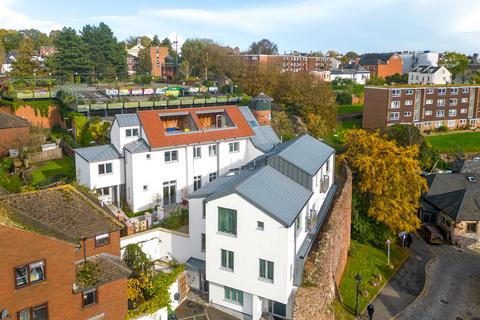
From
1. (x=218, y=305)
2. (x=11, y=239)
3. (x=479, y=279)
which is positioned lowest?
(x=479, y=279)

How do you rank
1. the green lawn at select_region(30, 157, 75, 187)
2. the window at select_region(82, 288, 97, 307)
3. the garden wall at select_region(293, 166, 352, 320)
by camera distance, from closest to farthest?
the window at select_region(82, 288, 97, 307) → the garden wall at select_region(293, 166, 352, 320) → the green lawn at select_region(30, 157, 75, 187)

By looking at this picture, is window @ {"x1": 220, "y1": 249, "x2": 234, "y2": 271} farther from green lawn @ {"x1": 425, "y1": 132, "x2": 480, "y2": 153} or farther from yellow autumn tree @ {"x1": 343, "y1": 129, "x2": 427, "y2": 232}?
green lawn @ {"x1": 425, "y1": 132, "x2": 480, "y2": 153}

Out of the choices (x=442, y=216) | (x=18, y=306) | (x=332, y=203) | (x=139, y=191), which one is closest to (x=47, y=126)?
(x=139, y=191)

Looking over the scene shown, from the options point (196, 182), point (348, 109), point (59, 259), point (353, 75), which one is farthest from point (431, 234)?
point (353, 75)

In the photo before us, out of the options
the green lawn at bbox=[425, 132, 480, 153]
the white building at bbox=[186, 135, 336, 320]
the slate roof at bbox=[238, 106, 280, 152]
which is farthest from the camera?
the green lawn at bbox=[425, 132, 480, 153]

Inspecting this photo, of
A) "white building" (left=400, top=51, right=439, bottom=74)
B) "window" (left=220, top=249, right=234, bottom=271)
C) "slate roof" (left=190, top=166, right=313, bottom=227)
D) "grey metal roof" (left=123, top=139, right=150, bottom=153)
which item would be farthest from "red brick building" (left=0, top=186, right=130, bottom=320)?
"white building" (left=400, top=51, right=439, bottom=74)

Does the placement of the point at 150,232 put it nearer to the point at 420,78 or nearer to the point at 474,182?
the point at 474,182
